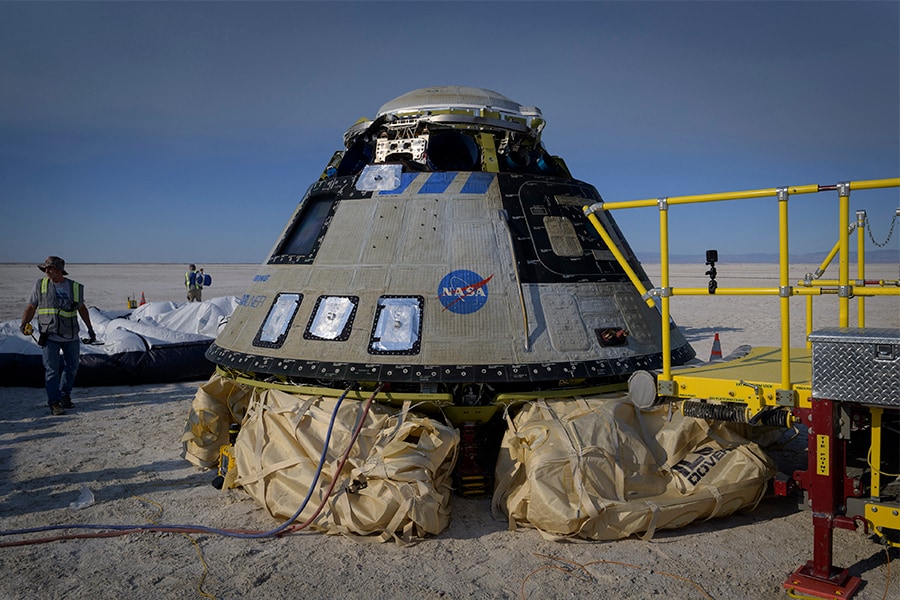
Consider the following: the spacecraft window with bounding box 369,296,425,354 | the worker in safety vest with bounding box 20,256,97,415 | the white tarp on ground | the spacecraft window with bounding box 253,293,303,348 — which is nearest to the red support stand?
the spacecraft window with bounding box 369,296,425,354

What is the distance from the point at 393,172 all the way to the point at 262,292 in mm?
1814

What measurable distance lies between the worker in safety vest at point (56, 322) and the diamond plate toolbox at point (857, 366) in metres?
8.71

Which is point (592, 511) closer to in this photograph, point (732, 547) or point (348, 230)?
point (732, 547)

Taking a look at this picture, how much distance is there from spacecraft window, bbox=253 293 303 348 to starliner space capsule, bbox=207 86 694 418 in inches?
0.5

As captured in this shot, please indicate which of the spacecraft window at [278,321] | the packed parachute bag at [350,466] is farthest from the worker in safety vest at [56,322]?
the packed parachute bag at [350,466]

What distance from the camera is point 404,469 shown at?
15.6 feet

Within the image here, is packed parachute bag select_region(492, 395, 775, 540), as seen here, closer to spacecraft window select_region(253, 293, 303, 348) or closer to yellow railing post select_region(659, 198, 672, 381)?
yellow railing post select_region(659, 198, 672, 381)

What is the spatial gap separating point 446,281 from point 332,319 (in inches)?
42.2

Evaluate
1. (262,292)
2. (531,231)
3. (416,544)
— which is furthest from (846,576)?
(262,292)

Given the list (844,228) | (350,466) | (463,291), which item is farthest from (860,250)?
(350,466)

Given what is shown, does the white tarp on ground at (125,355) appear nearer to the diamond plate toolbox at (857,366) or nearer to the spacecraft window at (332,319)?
the spacecraft window at (332,319)

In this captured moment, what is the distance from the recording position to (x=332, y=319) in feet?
19.2

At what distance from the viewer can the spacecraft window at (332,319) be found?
5750 mm

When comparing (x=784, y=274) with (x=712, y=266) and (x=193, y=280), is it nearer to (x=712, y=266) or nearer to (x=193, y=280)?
(x=712, y=266)
